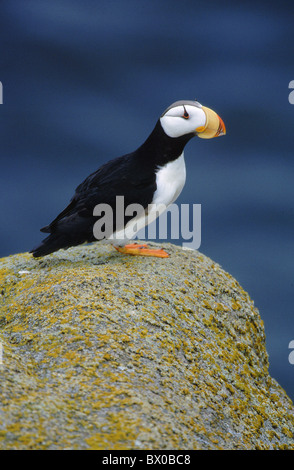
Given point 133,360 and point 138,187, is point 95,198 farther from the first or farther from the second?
point 133,360

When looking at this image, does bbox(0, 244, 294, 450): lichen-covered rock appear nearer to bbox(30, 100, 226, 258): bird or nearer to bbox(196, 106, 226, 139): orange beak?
bbox(30, 100, 226, 258): bird

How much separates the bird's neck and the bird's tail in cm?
103

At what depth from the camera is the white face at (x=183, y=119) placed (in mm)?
4938

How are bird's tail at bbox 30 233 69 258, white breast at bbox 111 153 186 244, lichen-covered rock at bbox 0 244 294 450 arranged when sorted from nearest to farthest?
lichen-covered rock at bbox 0 244 294 450
bird's tail at bbox 30 233 69 258
white breast at bbox 111 153 186 244

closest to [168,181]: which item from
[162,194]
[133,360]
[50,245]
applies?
[162,194]

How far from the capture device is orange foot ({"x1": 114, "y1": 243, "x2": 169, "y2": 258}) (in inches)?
191

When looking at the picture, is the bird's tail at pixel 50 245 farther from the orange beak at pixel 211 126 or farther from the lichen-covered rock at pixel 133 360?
the orange beak at pixel 211 126

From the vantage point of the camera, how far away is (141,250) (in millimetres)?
4918

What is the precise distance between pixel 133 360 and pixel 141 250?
5.85 feet

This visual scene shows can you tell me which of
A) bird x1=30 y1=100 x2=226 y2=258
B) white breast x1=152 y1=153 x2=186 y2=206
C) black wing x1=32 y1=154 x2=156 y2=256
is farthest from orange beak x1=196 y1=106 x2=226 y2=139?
black wing x1=32 y1=154 x2=156 y2=256

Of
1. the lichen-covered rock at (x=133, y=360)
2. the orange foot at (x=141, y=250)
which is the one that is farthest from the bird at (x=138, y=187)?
the lichen-covered rock at (x=133, y=360)

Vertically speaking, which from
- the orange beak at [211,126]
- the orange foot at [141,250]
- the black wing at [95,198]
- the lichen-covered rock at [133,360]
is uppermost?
the orange beak at [211,126]

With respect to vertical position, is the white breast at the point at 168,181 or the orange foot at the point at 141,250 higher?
the white breast at the point at 168,181
